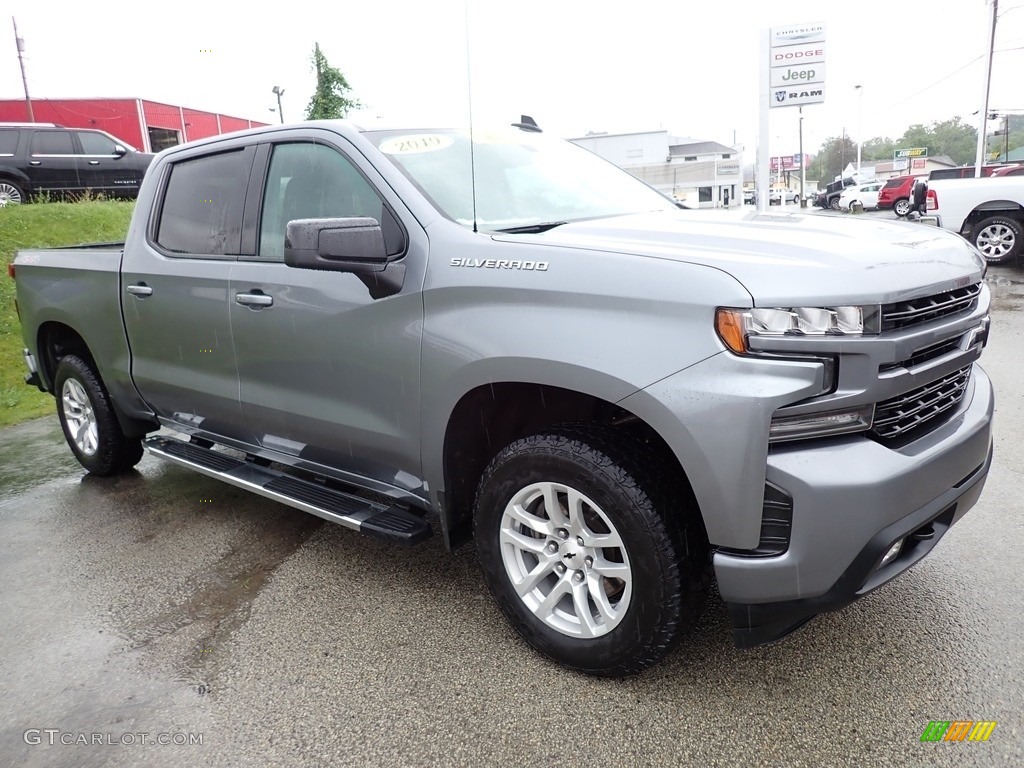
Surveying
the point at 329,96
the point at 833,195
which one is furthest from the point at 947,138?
the point at 329,96

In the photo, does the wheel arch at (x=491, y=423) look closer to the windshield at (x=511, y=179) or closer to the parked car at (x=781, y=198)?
the windshield at (x=511, y=179)

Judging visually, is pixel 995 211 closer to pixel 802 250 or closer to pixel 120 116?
pixel 802 250

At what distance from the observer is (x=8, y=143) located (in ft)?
46.4

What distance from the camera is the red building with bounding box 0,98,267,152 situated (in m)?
30.8

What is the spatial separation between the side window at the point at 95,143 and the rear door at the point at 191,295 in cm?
1306

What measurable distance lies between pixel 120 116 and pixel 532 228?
33.6 m

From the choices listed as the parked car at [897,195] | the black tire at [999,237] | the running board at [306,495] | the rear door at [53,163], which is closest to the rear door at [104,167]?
the rear door at [53,163]

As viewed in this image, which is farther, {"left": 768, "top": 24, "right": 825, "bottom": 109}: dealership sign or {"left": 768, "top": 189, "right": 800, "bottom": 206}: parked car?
{"left": 768, "top": 189, "right": 800, "bottom": 206}: parked car

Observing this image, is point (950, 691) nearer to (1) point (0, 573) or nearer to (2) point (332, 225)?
(2) point (332, 225)

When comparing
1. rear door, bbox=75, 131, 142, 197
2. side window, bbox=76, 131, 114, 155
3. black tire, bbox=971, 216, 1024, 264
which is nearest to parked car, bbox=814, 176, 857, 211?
black tire, bbox=971, 216, 1024, 264

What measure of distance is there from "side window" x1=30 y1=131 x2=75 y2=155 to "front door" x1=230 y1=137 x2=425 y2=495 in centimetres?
1387

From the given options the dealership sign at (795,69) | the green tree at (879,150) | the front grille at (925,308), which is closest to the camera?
the front grille at (925,308)

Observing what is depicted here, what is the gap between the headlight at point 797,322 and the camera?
2.02 m

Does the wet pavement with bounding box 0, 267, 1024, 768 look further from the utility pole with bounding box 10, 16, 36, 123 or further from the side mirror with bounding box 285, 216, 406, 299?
the utility pole with bounding box 10, 16, 36, 123
